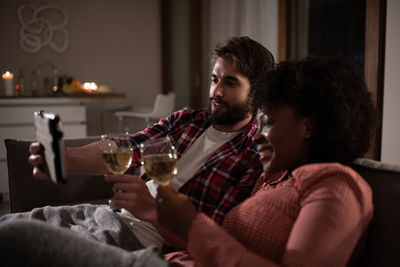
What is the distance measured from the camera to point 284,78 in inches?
43.0

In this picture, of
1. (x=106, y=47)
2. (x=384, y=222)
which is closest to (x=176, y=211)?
(x=384, y=222)

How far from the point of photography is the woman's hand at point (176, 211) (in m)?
0.91

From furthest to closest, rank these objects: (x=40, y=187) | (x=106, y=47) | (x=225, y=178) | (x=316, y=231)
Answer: (x=106, y=47) → (x=40, y=187) → (x=225, y=178) → (x=316, y=231)

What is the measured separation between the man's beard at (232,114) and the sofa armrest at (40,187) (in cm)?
81

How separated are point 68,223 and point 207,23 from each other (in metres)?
4.65

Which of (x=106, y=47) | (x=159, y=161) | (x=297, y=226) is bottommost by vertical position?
(x=297, y=226)

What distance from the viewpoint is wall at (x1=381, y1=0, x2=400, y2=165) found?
275 centimetres

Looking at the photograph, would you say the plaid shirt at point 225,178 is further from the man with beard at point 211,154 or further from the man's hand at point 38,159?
the man's hand at point 38,159

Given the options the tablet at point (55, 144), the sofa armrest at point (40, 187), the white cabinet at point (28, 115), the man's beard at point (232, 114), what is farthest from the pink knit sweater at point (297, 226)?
the white cabinet at point (28, 115)

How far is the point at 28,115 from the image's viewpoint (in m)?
4.08

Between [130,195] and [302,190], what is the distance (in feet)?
1.46

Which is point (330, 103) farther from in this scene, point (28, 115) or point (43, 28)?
point (43, 28)

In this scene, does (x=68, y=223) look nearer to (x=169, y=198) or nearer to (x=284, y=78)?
(x=169, y=198)

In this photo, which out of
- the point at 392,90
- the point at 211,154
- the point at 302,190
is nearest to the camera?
the point at 302,190
